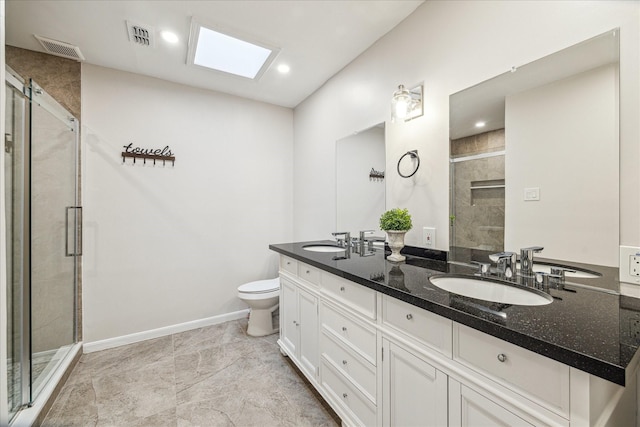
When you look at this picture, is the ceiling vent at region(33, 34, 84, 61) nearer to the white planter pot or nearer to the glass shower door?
the glass shower door

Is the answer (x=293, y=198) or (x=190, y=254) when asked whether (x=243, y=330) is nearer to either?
(x=190, y=254)

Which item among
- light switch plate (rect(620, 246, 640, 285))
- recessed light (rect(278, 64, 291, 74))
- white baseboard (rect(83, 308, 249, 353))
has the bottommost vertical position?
white baseboard (rect(83, 308, 249, 353))

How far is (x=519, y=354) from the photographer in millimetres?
749

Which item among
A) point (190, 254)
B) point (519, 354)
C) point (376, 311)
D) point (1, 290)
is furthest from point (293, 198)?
point (519, 354)

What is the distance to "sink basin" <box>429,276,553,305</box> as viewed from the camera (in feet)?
3.49

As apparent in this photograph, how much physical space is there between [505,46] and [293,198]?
249 cm

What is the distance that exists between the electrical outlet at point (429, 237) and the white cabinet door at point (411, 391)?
75 centimetres

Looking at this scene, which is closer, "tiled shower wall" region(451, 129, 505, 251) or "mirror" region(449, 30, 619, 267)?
"mirror" region(449, 30, 619, 267)

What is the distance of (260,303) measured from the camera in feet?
8.45

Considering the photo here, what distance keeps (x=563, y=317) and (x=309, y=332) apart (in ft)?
4.54

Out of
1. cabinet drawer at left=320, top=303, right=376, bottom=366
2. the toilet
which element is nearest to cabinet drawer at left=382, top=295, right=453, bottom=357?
cabinet drawer at left=320, top=303, right=376, bottom=366

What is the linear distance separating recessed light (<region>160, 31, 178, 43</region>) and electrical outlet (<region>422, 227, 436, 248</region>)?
2.25 metres

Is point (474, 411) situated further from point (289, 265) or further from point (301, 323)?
point (289, 265)

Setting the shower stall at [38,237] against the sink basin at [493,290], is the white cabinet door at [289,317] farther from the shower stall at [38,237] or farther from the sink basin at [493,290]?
the shower stall at [38,237]
